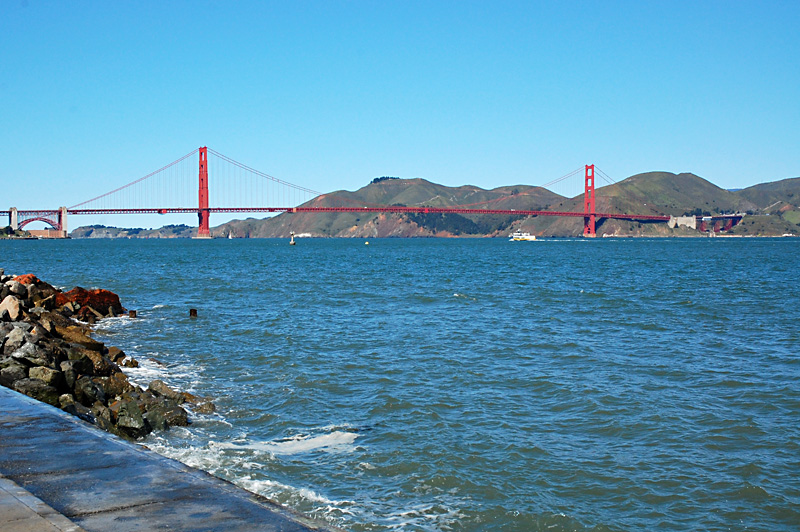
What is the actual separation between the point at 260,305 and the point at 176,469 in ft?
56.2

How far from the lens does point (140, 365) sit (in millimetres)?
11781

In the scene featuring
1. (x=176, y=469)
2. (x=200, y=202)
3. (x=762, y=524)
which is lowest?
(x=762, y=524)

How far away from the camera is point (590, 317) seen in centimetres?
1792

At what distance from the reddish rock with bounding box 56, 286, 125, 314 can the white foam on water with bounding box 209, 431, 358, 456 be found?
39.8 ft

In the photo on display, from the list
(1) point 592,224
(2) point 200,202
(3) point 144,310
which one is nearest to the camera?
(3) point 144,310

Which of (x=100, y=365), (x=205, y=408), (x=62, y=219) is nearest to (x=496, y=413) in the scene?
(x=205, y=408)

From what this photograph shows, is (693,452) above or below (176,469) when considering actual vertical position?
below

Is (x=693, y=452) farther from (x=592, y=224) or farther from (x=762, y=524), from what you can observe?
(x=592, y=224)

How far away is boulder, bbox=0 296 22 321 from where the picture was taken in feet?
42.7

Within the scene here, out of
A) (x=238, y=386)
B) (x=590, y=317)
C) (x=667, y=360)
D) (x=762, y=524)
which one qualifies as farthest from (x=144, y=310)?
(x=762, y=524)

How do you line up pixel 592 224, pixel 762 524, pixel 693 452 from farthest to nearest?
pixel 592 224
pixel 693 452
pixel 762 524

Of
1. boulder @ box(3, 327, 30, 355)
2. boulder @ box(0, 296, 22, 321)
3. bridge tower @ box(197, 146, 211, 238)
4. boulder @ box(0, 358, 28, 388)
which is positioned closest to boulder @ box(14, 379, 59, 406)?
boulder @ box(0, 358, 28, 388)

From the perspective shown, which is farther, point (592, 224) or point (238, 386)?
point (592, 224)

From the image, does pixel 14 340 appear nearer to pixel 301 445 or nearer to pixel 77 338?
pixel 77 338
